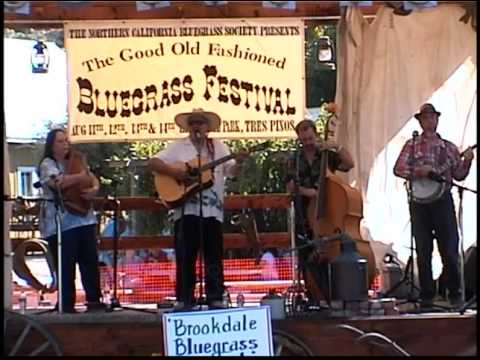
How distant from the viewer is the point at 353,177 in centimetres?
960

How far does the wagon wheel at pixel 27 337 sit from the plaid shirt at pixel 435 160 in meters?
2.69

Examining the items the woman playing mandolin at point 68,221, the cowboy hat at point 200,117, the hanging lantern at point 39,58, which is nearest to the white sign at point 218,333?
the woman playing mandolin at point 68,221

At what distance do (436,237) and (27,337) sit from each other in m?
Answer: 2.92

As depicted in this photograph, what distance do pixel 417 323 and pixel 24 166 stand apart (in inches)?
262

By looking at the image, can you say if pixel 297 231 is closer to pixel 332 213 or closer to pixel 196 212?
pixel 332 213

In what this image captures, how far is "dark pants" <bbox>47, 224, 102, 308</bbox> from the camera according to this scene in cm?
778

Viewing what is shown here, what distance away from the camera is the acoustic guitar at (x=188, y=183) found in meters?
7.88

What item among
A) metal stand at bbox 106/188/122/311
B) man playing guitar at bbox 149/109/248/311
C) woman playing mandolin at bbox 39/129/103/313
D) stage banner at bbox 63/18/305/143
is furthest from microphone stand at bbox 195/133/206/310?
stage banner at bbox 63/18/305/143

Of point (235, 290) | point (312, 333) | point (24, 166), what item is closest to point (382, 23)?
point (235, 290)

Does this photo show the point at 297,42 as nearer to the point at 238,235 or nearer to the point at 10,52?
the point at 238,235

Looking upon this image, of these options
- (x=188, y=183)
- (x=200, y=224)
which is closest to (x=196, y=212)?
(x=200, y=224)

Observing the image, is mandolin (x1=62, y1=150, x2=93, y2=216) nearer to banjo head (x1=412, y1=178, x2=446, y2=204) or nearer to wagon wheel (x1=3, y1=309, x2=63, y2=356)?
wagon wheel (x1=3, y1=309, x2=63, y2=356)

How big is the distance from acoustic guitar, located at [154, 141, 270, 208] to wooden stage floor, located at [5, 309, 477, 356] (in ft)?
3.19

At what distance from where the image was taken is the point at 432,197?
7902mm
